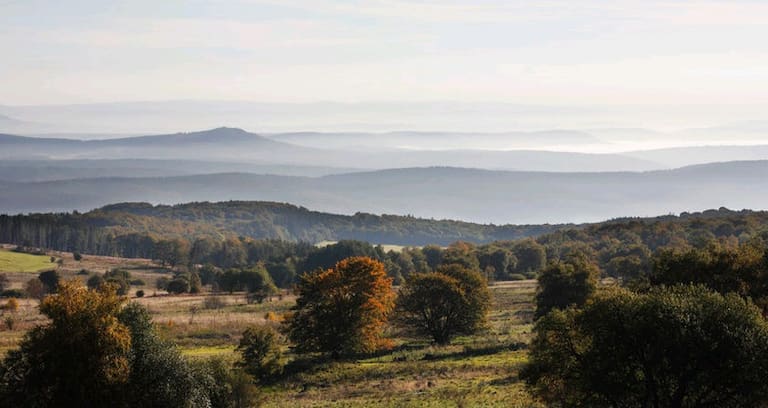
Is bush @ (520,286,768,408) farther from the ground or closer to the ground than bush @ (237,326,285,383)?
farther from the ground

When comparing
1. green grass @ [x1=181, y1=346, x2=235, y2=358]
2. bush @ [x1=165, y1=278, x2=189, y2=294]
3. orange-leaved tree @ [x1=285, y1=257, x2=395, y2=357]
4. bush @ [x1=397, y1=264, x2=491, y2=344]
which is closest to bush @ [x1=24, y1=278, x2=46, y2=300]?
bush @ [x1=165, y1=278, x2=189, y2=294]

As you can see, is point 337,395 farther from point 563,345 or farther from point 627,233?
point 627,233

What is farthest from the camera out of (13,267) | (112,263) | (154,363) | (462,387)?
(112,263)

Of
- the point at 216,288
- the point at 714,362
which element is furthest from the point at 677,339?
the point at 216,288

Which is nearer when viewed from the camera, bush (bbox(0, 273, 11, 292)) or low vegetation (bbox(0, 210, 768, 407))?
low vegetation (bbox(0, 210, 768, 407))

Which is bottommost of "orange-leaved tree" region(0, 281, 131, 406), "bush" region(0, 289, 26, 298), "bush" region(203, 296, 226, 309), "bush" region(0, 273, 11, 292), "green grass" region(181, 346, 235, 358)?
"green grass" region(181, 346, 235, 358)

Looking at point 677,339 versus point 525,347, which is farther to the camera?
point 525,347

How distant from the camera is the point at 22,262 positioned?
549 feet

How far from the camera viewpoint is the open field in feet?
150

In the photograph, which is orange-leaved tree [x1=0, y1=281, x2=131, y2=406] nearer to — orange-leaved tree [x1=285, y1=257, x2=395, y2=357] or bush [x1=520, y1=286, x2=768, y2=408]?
bush [x1=520, y1=286, x2=768, y2=408]

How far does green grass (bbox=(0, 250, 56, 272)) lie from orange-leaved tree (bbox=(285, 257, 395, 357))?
108 m

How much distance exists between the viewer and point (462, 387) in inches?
1877

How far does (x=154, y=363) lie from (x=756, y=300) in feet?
100.0

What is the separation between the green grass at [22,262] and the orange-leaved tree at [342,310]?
354 ft
